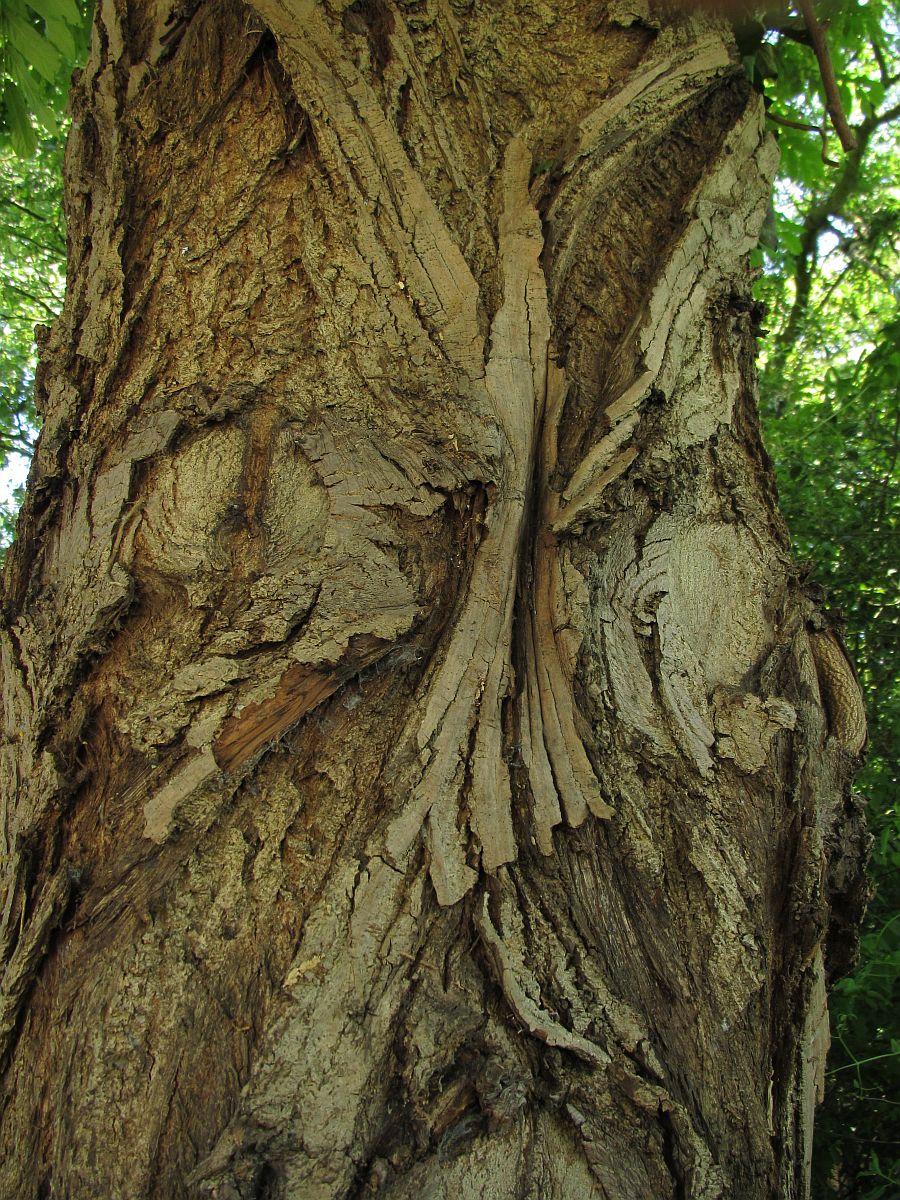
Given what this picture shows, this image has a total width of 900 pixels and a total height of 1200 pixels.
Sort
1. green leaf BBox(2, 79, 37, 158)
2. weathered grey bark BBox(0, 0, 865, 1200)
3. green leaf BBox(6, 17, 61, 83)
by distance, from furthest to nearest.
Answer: green leaf BBox(2, 79, 37, 158) < green leaf BBox(6, 17, 61, 83) < weathered grey bark BBox(0, 0, 865, 1200)

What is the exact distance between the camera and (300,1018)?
48.0 inches

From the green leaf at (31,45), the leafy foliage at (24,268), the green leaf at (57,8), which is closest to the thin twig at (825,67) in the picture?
the green leaf at (57,8)

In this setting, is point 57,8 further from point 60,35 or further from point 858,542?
point 858,542

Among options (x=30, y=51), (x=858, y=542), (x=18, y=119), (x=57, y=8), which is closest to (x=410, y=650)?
(x=57, y=8)

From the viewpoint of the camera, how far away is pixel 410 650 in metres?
1.47

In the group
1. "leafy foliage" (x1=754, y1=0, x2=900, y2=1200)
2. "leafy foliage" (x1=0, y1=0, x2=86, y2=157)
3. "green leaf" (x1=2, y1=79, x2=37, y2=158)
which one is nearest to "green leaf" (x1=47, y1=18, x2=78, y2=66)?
"leafy foliage" (x1=0, y1=0, x2=86, y2=157)

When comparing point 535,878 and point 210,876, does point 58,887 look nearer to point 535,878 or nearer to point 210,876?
point 210,876

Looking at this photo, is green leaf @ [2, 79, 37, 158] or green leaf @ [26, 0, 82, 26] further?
green leaf @ [2, 79, 37, 158]

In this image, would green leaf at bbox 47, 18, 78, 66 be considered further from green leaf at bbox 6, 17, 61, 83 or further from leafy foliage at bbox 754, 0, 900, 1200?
leafy foliage at bbox 754, 0, 900, 1200

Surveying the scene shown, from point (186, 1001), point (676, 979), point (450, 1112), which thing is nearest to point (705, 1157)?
point (676, 979)

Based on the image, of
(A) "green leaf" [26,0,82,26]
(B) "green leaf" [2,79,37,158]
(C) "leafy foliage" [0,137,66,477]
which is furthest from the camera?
(C) "leafy foliage" [0,137,66,477]

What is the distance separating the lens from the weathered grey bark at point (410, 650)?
4.12 feet

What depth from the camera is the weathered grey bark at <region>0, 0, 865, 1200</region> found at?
4.12 feet

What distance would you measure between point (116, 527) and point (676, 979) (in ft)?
3.93
